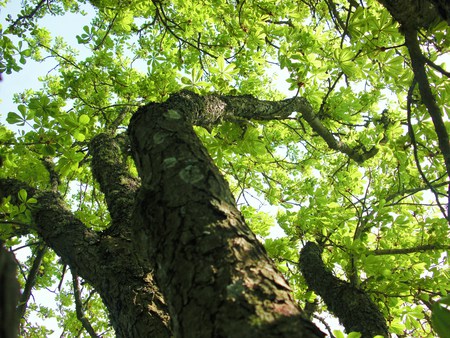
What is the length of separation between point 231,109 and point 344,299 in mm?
1869

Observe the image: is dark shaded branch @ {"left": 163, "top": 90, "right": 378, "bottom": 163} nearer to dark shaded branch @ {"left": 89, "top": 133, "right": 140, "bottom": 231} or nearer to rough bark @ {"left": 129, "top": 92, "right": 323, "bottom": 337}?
rough bark @ {"left": 129, "top": 92, "right": 323, "bottom": 337}

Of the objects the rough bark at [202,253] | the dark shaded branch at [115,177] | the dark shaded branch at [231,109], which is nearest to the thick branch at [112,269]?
the dark shaded branch at [115,177]

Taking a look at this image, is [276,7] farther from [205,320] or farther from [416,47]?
[205,320]

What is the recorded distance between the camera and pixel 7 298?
0.35m

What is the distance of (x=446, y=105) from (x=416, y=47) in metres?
0.75

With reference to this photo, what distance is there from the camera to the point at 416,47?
4.56 ft

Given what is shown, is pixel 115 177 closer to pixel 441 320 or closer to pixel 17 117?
pixel 17 117

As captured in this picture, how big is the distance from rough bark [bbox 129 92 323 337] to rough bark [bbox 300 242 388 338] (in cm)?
210

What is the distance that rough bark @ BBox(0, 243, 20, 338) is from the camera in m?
0.33

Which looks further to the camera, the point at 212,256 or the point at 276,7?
the point at 276,7

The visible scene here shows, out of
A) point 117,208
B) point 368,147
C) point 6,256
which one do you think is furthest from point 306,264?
point 6,256

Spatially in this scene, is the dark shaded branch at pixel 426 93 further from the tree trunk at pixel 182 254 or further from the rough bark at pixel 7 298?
the rough bark at pixel 7 298

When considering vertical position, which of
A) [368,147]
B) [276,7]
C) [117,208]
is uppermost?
[276,7]

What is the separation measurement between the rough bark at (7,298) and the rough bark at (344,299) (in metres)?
2.80
